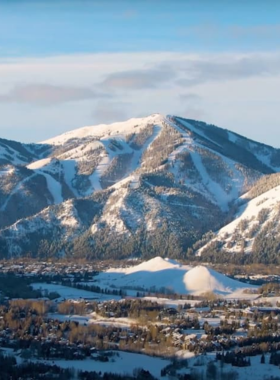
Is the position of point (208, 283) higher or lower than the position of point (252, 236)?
lower

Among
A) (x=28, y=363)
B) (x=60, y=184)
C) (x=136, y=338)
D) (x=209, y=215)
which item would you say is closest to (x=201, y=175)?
(x=209, y=215)

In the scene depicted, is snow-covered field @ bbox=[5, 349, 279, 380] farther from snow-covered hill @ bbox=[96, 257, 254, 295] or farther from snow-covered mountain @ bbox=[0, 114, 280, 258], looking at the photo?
snow-covered mountain @ bbox=[0, 114, 280, 258]

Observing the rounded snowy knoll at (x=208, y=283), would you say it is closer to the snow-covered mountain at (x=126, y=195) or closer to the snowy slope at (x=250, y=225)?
the snowy slope at (x=250, y=225)

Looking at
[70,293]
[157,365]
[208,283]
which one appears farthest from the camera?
[208,283]

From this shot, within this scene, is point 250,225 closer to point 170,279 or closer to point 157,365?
point 170,279

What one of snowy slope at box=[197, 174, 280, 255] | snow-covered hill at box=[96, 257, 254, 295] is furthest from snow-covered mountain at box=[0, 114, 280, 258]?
snow-covered hill at box=[96, 257, 254, 295]

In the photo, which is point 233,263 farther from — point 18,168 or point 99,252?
point 18,168

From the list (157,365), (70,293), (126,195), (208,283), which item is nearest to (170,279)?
(208,283)
